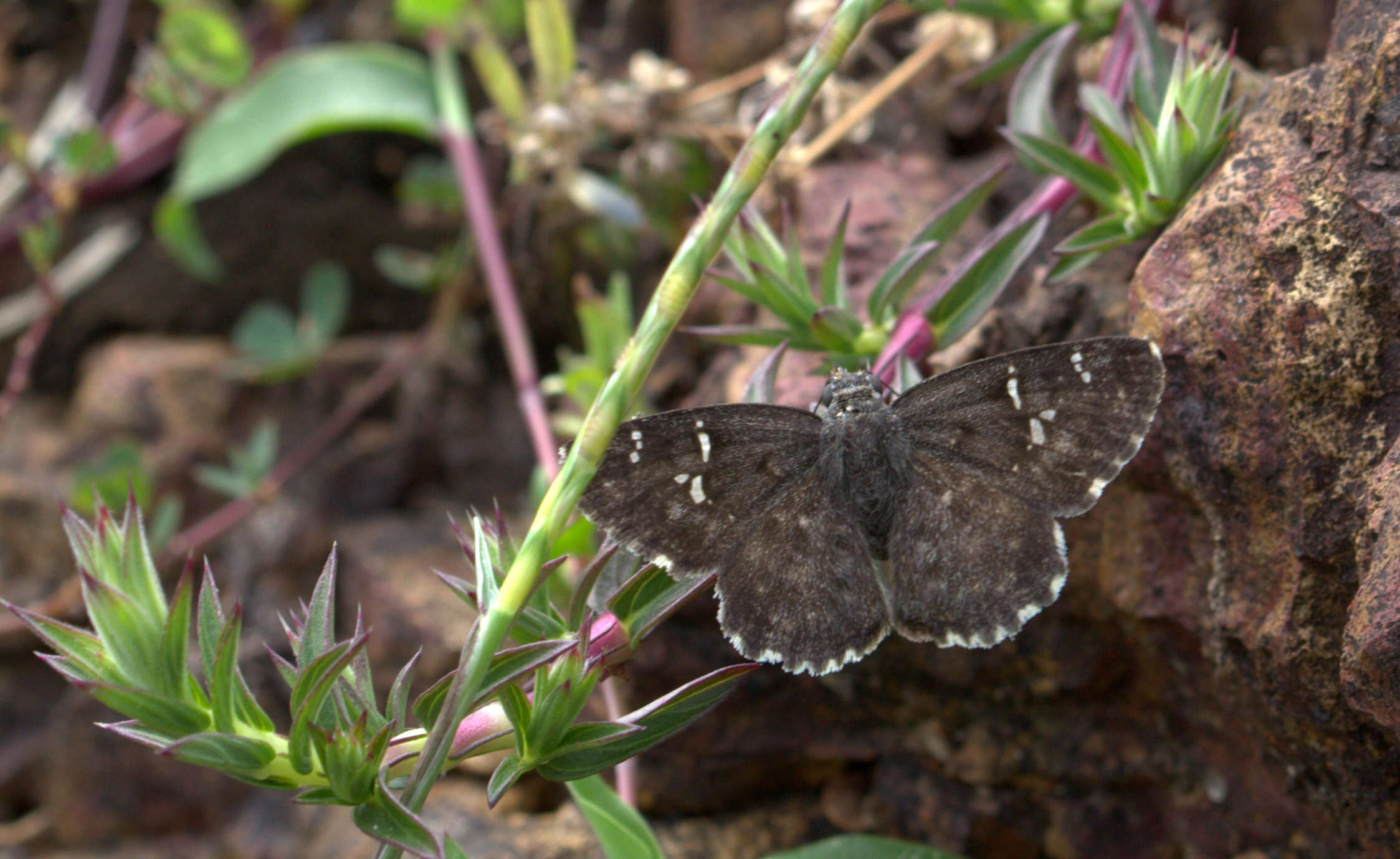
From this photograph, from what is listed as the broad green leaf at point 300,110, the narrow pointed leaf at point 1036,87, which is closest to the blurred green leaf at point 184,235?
the broad green leaf at point 300,110

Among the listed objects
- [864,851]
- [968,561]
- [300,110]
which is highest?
[300,110]

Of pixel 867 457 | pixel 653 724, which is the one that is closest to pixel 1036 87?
pixel 867 457

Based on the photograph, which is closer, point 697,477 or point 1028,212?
point 697,477

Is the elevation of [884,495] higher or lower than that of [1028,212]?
lower

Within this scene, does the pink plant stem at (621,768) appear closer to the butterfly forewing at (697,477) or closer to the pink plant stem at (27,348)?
the butterfly forewing at (697,477)

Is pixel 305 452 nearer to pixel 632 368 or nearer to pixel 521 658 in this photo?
pixel 521 658

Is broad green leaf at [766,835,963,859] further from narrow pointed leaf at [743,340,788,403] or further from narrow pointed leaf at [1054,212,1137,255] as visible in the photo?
narrow pointed leaf at [1054,212,1137,255]

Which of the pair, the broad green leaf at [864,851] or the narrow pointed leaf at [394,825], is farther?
the broad green leaf at [864,851]
